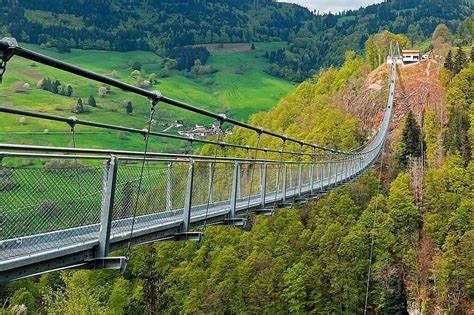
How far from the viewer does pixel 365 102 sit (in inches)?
2409

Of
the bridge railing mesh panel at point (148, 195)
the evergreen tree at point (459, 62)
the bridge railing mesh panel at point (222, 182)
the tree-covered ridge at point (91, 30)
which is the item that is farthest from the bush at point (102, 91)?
the bridge railing mesh panel at point (148, 195)

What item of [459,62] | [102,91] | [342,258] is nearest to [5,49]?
[342,258]

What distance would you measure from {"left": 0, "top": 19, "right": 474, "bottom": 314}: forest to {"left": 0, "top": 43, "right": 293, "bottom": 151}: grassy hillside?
16468mm

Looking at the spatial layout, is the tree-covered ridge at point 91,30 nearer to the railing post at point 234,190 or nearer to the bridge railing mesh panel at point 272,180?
the bridge railing mesh panel at point 272,180

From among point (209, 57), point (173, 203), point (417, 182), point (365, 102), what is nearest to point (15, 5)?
point (209, 57)

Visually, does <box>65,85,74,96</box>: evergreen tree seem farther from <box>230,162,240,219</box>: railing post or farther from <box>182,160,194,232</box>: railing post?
<box>182,160,194,232</box>: railing post

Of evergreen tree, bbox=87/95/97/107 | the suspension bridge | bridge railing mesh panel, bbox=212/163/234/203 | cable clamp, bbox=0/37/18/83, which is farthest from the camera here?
evergreen tree, bbox=87/95/97/107

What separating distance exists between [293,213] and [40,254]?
1801 inches

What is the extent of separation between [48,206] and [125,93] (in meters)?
108

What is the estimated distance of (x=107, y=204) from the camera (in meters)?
4.88

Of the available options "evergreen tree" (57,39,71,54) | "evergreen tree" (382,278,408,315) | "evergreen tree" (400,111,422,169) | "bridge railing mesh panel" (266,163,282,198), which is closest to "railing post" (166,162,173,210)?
"bridge railing mesh panel" (266,163,282,198)

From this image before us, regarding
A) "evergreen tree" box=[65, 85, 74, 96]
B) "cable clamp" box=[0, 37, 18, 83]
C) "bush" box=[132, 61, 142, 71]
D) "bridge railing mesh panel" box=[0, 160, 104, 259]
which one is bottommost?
"evergreen tree" box=[65, 85, 74, 96]

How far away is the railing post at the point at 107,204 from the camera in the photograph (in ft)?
15.9

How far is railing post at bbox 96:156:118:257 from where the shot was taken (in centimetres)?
486
